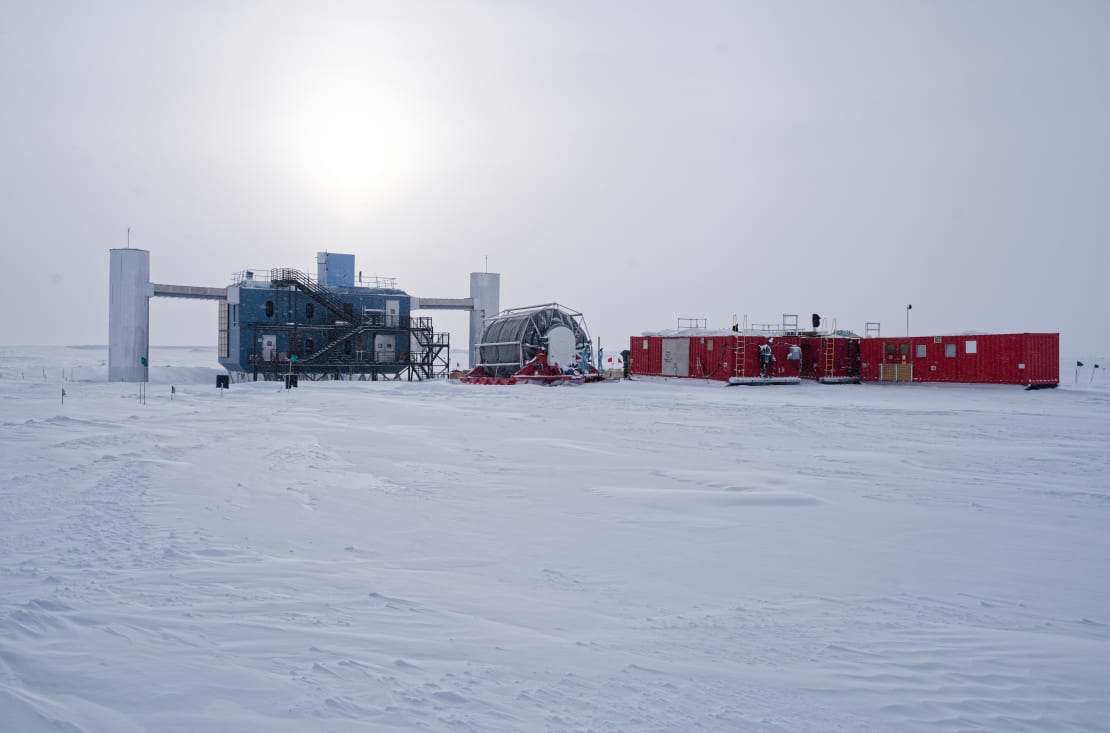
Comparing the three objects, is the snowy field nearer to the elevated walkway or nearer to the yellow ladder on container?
the yellow ladder on container

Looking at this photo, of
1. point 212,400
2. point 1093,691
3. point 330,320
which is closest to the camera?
point 1093,691

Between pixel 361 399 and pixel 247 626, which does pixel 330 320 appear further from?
pixel 247 626

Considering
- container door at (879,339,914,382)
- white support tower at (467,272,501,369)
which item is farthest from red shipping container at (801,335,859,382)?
white support tower at (467,272,501,369)

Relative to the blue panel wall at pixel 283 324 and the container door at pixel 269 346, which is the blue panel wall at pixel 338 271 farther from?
the container door at pixel 269 346

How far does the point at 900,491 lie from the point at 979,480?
1.83m

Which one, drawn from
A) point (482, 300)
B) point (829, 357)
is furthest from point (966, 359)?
point (482, 300)

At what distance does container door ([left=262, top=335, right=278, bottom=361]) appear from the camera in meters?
47.8

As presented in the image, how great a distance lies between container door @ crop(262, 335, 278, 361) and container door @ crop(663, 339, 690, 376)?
25548 millimetres

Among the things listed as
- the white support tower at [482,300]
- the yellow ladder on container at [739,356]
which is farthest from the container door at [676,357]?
the white support tower at [482,300]

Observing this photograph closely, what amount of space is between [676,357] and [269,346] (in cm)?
2650

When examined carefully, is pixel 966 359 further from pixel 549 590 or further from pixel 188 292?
pixel 188 292

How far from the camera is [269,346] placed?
4791cm

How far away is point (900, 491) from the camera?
9.79 metres

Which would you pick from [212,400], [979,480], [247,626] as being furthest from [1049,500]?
[212,400]
